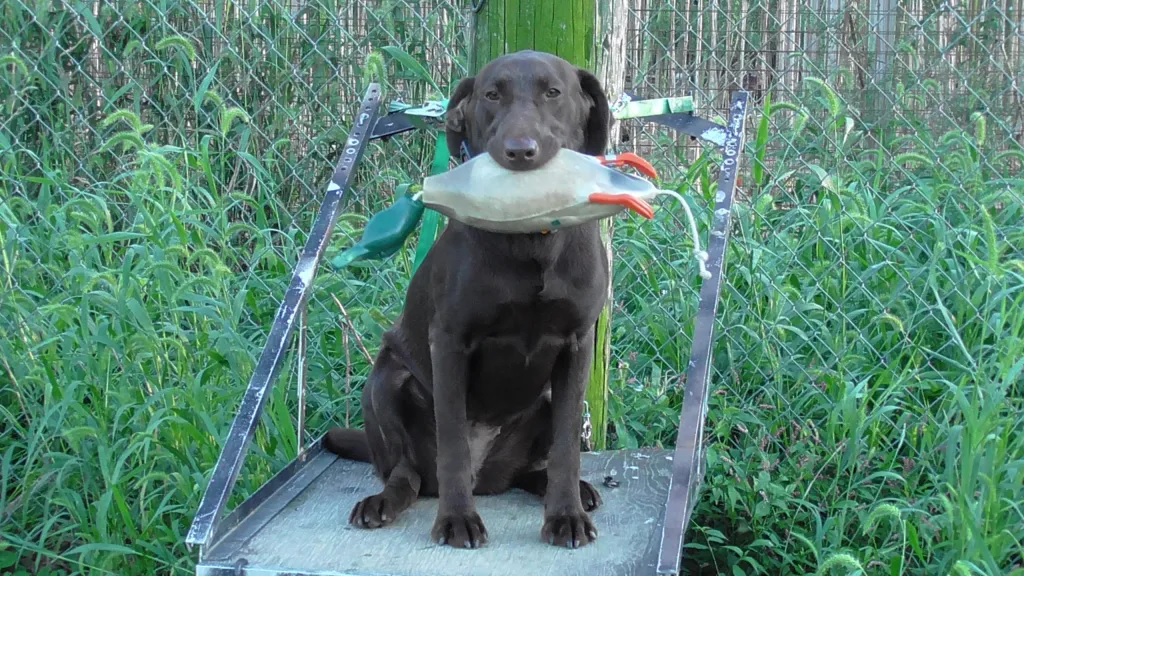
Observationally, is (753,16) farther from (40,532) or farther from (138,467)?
(40,532)

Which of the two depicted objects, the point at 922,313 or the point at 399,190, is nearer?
the point at 399,190

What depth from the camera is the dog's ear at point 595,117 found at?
2242mm

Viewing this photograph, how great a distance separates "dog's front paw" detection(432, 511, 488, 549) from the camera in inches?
86.4

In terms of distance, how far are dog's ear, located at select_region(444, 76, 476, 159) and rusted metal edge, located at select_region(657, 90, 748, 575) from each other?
57cm

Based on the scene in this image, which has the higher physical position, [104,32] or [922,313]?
[104,32]

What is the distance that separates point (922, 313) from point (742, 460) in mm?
705

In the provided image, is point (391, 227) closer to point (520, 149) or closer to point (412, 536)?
point (520, 149)

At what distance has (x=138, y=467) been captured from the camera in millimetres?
2938

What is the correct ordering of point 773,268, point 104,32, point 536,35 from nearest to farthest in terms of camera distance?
1. point 536,35
2. point 773,268
3. point 104,32

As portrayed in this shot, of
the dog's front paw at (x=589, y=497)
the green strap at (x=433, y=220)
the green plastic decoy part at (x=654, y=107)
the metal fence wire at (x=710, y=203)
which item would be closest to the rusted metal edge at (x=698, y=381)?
the green plastic decoy part at (x=654, y=107)

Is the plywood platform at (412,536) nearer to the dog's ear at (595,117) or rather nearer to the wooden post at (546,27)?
the dog's ear at (595,117)

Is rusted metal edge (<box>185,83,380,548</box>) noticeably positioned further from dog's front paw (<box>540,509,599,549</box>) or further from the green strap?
dog's front paw (<box>540,509,599,549</box>)

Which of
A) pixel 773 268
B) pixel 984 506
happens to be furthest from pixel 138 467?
pixel 984 506

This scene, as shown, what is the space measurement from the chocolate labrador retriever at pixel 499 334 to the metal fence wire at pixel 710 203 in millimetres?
541
